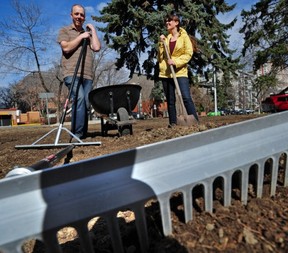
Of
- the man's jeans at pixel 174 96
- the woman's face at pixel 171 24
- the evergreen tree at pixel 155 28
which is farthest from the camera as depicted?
the evergreen tree at pixel 155 28

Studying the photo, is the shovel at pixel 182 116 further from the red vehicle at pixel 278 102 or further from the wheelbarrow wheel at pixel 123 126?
the red vehicle at pixel 278 102

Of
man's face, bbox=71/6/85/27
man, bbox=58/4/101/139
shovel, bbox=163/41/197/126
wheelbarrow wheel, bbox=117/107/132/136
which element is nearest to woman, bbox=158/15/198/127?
shovel, bbox=163/41/197/126

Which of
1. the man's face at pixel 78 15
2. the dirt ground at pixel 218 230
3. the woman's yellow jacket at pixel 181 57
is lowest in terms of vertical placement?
the dirt ground at pixel 218 230

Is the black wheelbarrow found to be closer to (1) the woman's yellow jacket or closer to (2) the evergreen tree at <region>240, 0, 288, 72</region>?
(1) the woman's yellow jacket

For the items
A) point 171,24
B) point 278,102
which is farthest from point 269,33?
point 171,24

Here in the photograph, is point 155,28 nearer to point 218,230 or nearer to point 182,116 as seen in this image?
point 182,116

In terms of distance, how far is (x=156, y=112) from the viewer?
67500mm

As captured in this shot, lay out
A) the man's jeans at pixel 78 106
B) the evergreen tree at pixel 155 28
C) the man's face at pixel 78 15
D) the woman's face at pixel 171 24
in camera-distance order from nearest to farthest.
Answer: the man's jeans at pixel 78 106, the man's face at pixel 78 15, the woman's face at pixel 171 24, the evergreen tree at pixel 155 28

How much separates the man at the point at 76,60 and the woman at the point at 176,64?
1.29m

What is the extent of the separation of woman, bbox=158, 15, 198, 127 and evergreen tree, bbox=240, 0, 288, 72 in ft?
71.4

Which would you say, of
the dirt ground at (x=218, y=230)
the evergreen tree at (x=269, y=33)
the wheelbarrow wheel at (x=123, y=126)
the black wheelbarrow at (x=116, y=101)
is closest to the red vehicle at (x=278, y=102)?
the evergreen tree at (x=269, y=33)

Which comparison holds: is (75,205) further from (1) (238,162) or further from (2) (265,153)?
(2) (265,153)

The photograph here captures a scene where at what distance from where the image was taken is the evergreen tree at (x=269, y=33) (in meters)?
25.6

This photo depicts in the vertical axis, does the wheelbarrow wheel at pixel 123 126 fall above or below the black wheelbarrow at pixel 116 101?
below
